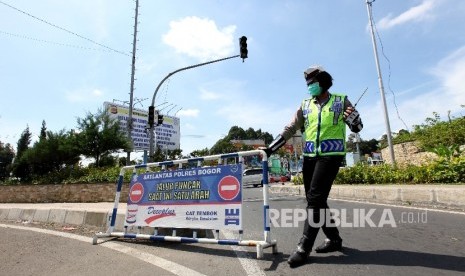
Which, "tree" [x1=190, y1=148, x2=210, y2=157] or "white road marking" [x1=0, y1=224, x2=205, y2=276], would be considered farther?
"tree" [x1=190, y1=148, x2=210, y2=157]

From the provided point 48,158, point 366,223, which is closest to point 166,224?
point 366,223

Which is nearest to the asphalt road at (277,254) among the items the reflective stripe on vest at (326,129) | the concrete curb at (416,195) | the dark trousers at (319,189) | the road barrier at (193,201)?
the road barrier at (193,201)

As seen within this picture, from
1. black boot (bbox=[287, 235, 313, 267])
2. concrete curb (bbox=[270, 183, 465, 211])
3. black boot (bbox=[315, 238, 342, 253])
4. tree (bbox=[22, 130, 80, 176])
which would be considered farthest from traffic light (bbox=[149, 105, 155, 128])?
black boot (bbox=[287, 235, 313, 267])

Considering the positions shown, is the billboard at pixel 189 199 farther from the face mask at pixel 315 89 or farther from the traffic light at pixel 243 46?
the traffic light at pixel 243 46

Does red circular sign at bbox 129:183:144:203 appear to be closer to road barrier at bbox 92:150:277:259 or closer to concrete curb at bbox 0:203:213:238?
road barrier at bbox 92:150:277:259

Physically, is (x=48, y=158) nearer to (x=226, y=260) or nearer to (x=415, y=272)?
(x=226, y=260)

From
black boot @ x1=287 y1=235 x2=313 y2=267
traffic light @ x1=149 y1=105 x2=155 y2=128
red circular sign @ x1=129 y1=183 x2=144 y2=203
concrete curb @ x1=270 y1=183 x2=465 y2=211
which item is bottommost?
black boot @ x1=287 y1=235 x2=313 y2=267

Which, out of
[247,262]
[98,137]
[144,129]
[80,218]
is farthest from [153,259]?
[144,129]

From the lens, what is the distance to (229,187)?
4.30m

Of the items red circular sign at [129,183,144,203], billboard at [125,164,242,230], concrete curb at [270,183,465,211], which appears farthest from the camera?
concrete curb at [270,183,465,211]

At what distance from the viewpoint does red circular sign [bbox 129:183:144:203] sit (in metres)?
5.45

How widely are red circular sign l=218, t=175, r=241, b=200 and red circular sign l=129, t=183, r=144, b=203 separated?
5.37 ft

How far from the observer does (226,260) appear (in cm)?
382

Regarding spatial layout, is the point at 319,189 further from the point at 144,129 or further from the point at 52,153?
the point at 144,129
